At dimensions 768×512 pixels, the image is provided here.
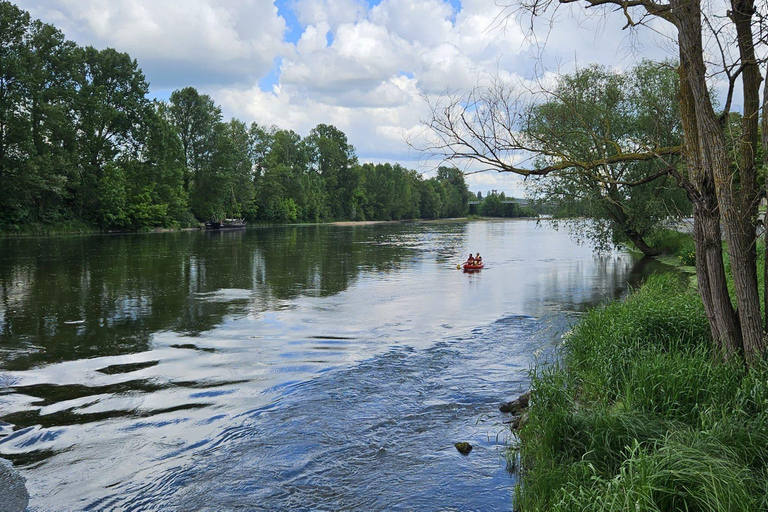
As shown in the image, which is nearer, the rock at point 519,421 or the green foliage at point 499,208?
the rock at point 519,421

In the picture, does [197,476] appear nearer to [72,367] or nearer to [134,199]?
[72,367]

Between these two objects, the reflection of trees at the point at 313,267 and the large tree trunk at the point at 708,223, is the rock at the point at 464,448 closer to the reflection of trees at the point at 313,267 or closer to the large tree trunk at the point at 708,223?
the large tree trunk at the point at 708,223

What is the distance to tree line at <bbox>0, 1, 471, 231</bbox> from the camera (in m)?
46.9

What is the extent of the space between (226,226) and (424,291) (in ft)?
187

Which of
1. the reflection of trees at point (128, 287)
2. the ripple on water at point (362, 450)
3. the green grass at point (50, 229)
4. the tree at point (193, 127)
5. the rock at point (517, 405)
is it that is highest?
the tree at point (193, 127)

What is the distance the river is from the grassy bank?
2.51ft

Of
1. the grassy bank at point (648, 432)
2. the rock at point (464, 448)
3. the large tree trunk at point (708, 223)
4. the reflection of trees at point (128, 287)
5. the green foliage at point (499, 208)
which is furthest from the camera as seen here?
the green foliage at point (499, 208)

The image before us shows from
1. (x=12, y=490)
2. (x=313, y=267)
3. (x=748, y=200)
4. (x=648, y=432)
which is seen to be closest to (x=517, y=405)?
(x=648, y=432)

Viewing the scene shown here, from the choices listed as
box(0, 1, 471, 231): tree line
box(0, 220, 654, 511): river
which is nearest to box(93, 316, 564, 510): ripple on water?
box(0, 220, 654, 511): river

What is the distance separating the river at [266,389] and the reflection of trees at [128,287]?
0.12 meters

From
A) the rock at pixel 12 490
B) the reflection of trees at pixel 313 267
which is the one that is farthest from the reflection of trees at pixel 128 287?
the rock at pixel 12 490

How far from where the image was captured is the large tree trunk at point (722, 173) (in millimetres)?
6152

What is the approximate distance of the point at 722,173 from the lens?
242 inches

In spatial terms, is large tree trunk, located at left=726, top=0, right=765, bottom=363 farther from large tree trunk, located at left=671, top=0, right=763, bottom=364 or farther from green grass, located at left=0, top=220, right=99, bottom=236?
green grass, located at left=0, top=220, right=99, bottom=236
